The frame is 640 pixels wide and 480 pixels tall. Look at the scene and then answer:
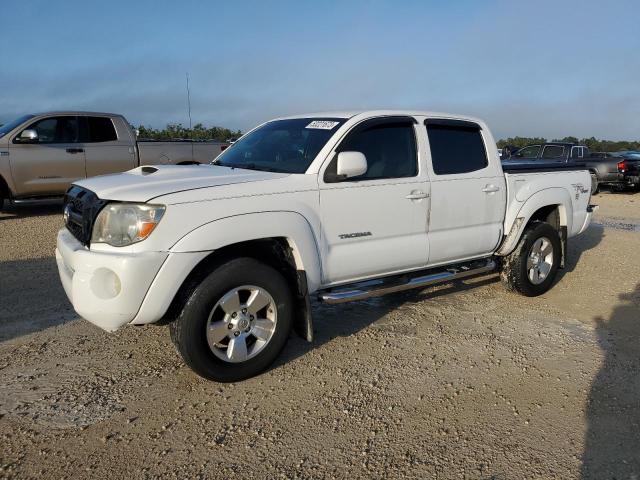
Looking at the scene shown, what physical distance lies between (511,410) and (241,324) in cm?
180

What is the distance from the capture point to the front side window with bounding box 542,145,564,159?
17.1 m

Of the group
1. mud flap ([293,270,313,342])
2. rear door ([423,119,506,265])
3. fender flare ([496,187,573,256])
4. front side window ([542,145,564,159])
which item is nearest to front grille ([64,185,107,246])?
mud flap ([293,270,313,342])

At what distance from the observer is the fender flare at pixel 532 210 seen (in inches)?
204

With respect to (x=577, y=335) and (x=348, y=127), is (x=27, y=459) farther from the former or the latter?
(x=577, y=335)

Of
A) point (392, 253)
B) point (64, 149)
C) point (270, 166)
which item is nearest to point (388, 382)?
point (392, 253)

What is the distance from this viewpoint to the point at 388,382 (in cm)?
362

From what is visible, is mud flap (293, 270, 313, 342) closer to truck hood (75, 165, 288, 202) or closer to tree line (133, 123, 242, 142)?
truck hood (75, 165, 288, 202)

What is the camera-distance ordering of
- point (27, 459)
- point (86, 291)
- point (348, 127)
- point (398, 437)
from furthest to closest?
point (348, 127), point (86, 291), point (398, 437), point (27, 459)

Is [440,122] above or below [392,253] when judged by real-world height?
above

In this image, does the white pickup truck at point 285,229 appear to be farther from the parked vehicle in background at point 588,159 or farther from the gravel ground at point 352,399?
the parked vehicle in background at point 588,159

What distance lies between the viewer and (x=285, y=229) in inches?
139

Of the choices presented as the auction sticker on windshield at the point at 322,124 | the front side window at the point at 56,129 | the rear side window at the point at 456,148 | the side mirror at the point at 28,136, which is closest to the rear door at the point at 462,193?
the rear side window at the point at 456,148

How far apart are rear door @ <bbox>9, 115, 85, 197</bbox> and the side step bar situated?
7184 mm

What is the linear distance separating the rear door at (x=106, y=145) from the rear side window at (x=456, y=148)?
705cm
